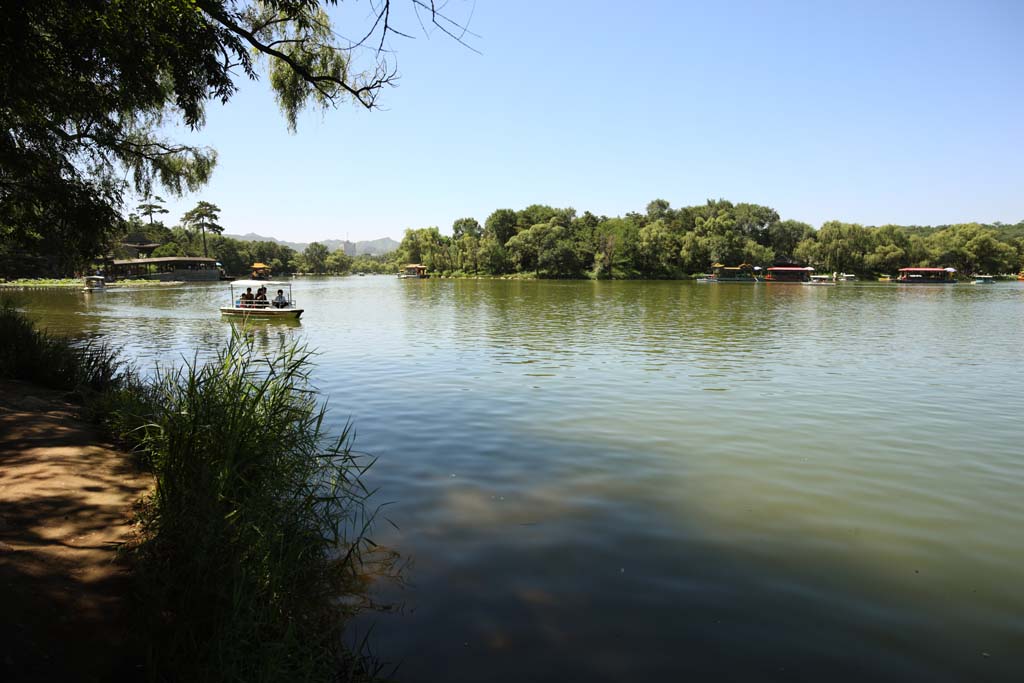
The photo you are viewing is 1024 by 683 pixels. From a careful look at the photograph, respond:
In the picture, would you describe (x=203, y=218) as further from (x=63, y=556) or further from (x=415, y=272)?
(x=63, y=556)

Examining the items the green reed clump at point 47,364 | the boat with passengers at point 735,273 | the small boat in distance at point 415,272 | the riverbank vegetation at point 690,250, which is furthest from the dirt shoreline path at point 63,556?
the small boat in distance at point 415,272

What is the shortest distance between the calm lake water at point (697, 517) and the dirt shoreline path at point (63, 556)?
68.4 inches

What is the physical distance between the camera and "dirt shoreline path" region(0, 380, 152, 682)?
3041 millimetres

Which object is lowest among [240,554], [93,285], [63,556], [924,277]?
[63,556]

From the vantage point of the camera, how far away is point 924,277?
9750 centimetres

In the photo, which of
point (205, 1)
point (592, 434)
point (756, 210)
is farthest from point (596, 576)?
point (756, 210)

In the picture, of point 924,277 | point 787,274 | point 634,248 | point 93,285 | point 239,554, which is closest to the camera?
point 239,554

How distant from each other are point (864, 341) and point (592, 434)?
17151 millimetres

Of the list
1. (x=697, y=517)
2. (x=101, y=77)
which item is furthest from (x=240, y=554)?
(x=101, y=77)

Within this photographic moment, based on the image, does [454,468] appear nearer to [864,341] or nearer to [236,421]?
[236,421]

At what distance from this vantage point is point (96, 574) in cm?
380

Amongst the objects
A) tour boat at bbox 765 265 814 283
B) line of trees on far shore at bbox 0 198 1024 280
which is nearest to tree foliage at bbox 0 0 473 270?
line of trees on far shore at bbox 0 198 1024 280

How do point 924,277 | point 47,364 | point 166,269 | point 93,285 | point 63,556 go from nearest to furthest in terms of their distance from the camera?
1. point 63,556
2. point 47,364
3. point 93,285
4. point 166,269
5. point 924,277

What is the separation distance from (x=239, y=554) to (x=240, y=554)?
2 centimetres
